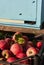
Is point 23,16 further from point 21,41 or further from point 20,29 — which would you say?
point 21,41

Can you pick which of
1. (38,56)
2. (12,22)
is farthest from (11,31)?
(38,56)

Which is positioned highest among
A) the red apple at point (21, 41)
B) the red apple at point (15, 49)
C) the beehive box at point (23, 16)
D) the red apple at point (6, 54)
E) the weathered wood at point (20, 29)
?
the beehive box at point (23, 16)

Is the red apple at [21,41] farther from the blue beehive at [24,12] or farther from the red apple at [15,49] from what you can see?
the blue beehive at [24,12]

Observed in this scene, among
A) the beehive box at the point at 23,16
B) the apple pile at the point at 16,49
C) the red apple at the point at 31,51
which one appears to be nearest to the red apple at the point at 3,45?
the apple pile at the point at 16,49

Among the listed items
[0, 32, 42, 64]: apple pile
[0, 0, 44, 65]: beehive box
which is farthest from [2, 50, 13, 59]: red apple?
[0, 0, 44, 65]: beehive box

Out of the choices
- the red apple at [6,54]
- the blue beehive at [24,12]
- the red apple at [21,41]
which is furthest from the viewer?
the blue beehive at [24,12]

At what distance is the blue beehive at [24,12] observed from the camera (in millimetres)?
1416

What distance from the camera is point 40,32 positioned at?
1.48 meters

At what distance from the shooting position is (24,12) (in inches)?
57.2

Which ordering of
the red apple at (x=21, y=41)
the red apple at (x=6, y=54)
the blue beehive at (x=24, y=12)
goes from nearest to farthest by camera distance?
the red apple at (x=6, y=54), the red apple at (x=21, y=41), the blue beehive at (x=24, y=12)

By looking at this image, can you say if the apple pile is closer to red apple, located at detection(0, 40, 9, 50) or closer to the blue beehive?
red apple, located at detection(0, 40, 9, 50)

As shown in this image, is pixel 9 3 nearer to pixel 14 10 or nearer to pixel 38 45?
pixel 14 10

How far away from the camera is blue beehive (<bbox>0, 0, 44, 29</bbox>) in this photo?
142cm

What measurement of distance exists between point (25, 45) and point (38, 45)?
0.09m
